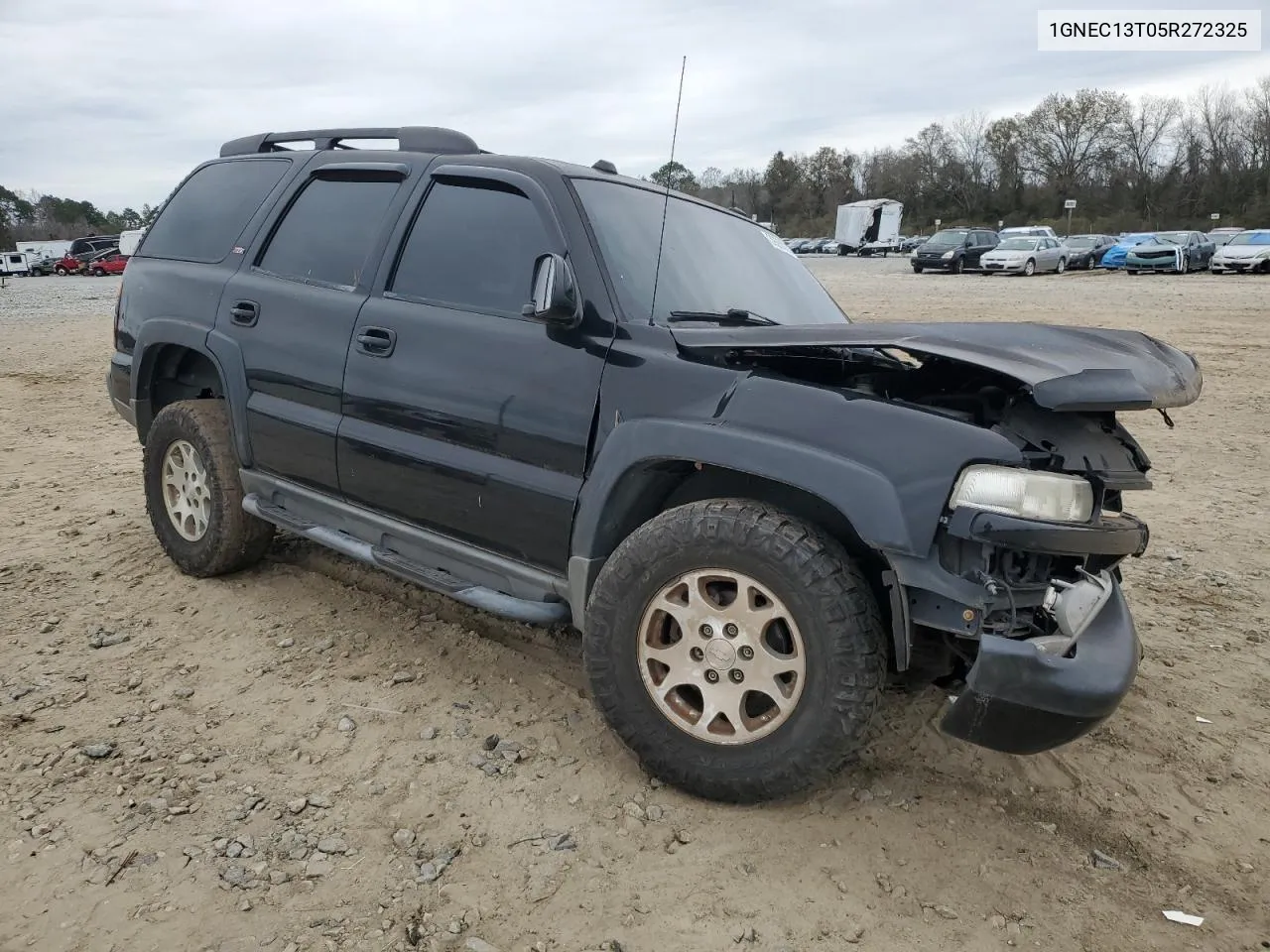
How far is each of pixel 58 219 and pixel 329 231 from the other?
104 meters

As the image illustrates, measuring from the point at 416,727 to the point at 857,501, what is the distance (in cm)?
171

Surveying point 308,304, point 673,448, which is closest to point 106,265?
point 308,304

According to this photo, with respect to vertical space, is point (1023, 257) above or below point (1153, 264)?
above

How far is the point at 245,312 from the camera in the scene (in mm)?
4016

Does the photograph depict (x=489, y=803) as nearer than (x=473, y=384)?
Yes

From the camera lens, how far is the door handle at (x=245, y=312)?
3.98 metres

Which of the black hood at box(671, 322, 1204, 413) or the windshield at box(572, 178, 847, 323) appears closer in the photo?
the black hood at box(671, 322, 1204, 413)

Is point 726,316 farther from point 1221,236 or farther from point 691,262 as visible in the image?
point 1221,236

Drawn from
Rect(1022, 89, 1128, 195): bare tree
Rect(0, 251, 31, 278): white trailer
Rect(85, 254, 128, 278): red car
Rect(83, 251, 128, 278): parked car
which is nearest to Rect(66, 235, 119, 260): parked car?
Rect(0, 251, 31, 278): white trailer

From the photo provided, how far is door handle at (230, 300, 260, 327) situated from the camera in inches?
157

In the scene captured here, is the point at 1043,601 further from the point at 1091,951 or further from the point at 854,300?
the point at 854,300

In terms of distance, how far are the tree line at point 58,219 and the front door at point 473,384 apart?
8984 centimetres

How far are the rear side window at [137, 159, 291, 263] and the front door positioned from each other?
1173mm

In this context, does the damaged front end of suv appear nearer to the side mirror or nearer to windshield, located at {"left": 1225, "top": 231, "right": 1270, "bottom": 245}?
the side mirror
